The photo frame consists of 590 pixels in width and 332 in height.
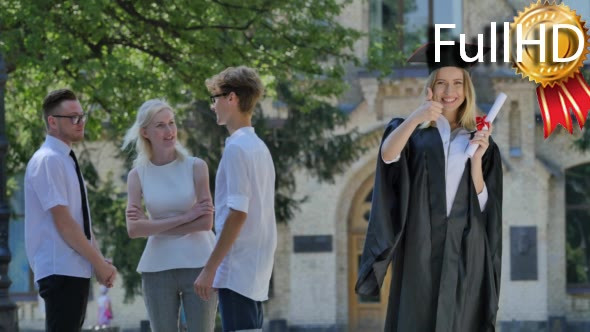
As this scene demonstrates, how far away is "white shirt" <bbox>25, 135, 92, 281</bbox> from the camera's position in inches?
301

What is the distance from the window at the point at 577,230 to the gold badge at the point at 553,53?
16.7 meters

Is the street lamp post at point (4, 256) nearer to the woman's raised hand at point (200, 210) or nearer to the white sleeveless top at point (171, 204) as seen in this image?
the white sleeveless top at point (171, 204)

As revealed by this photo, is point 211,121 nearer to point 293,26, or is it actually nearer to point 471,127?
point 293,26

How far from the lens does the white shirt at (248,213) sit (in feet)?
23.1

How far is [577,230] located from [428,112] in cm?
2420

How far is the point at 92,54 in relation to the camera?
17.6m

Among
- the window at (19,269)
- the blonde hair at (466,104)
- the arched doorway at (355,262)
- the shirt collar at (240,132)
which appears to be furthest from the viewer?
the arched doorway at (355,262)

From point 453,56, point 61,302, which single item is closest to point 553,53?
point 453,56

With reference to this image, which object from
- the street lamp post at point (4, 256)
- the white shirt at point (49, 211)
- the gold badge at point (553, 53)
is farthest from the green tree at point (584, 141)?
the white shirt at point (49, 211)

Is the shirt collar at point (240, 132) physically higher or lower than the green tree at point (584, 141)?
lower

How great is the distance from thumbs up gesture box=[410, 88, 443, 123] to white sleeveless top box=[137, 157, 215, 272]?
168 cm

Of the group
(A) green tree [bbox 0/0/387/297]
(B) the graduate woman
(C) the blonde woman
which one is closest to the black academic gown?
(B) the graduate woman

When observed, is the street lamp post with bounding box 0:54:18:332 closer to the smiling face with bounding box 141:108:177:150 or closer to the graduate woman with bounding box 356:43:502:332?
the smiling face with bounding box 141:108:177:150

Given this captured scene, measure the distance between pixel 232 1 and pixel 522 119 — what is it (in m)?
13.7
